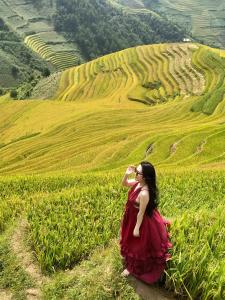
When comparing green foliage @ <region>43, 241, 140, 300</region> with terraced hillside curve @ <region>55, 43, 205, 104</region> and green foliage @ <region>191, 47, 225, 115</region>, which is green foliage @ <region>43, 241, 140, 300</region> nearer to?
green foliage @ <region>191, 47, 225, 115</region>

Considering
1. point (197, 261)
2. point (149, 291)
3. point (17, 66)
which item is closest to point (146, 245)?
point (149, 291)

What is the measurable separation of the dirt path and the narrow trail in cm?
235

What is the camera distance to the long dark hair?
32.1ft

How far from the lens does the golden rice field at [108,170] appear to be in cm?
1071

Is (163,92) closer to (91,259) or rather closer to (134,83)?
(134,83)

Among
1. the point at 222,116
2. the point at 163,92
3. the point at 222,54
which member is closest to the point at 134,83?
the point at 163,92

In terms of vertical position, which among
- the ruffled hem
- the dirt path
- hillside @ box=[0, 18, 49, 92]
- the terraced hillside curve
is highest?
the ruffled hem

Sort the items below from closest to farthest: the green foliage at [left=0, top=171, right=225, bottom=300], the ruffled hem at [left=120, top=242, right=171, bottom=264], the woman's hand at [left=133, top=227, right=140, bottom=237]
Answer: the green foliage at [left=0, top=171, right=225, bottom=300] < the woman's hand at [left=133, top=227, right=140, bottom=237] < the ruffled hem at [left=120, top=242, right=171, bottom=264]

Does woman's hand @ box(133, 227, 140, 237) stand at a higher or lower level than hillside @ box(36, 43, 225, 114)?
higher

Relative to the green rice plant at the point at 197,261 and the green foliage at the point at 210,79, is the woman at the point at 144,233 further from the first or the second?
the green foliage at the point at 210,79

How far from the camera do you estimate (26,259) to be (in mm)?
12172

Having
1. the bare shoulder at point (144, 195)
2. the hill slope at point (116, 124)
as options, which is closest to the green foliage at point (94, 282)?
the bare shoulder at point (144, 195)

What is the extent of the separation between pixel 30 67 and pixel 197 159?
15872 cm

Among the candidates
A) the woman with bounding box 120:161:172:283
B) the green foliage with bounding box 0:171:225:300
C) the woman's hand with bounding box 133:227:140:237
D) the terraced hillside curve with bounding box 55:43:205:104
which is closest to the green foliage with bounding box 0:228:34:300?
the green foliage with bounding box 0:171:225:300
